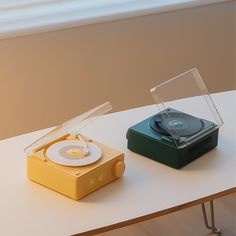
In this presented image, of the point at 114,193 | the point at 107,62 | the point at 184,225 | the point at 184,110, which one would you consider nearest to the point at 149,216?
the point at 114,193

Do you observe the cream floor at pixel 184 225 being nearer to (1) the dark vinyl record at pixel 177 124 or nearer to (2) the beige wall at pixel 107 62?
(2) the beige wall at pixel 107 62

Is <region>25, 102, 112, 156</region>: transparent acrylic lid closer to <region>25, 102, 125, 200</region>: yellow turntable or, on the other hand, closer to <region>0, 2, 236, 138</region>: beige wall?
<region>25, 102, 125, 200</region>: yellow turntable

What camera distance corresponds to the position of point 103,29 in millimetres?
3047

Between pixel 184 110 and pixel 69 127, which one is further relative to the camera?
pixel 184 110

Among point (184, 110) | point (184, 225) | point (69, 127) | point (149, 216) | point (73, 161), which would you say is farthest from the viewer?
point (184, 225)

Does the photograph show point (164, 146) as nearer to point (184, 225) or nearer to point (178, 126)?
point (178, 126)

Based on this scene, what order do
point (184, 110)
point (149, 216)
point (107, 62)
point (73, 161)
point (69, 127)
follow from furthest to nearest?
point (107, 62), point (184, 110), point (69, 127), point (73, 161), point (149, 216)

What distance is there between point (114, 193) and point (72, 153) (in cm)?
17

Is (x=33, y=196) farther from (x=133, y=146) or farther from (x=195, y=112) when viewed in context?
(x=195, y=112)

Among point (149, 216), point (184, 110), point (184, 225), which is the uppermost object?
point (184, 110)

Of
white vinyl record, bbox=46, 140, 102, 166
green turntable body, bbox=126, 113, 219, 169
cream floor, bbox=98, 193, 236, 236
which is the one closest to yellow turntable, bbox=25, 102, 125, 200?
white vinyl record, bbox=46, 140, 102, 166

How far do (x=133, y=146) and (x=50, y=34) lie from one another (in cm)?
107

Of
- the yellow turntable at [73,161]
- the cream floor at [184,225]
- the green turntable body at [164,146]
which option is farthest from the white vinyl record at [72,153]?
the cream floor at [184,225]

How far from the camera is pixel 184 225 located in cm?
284
